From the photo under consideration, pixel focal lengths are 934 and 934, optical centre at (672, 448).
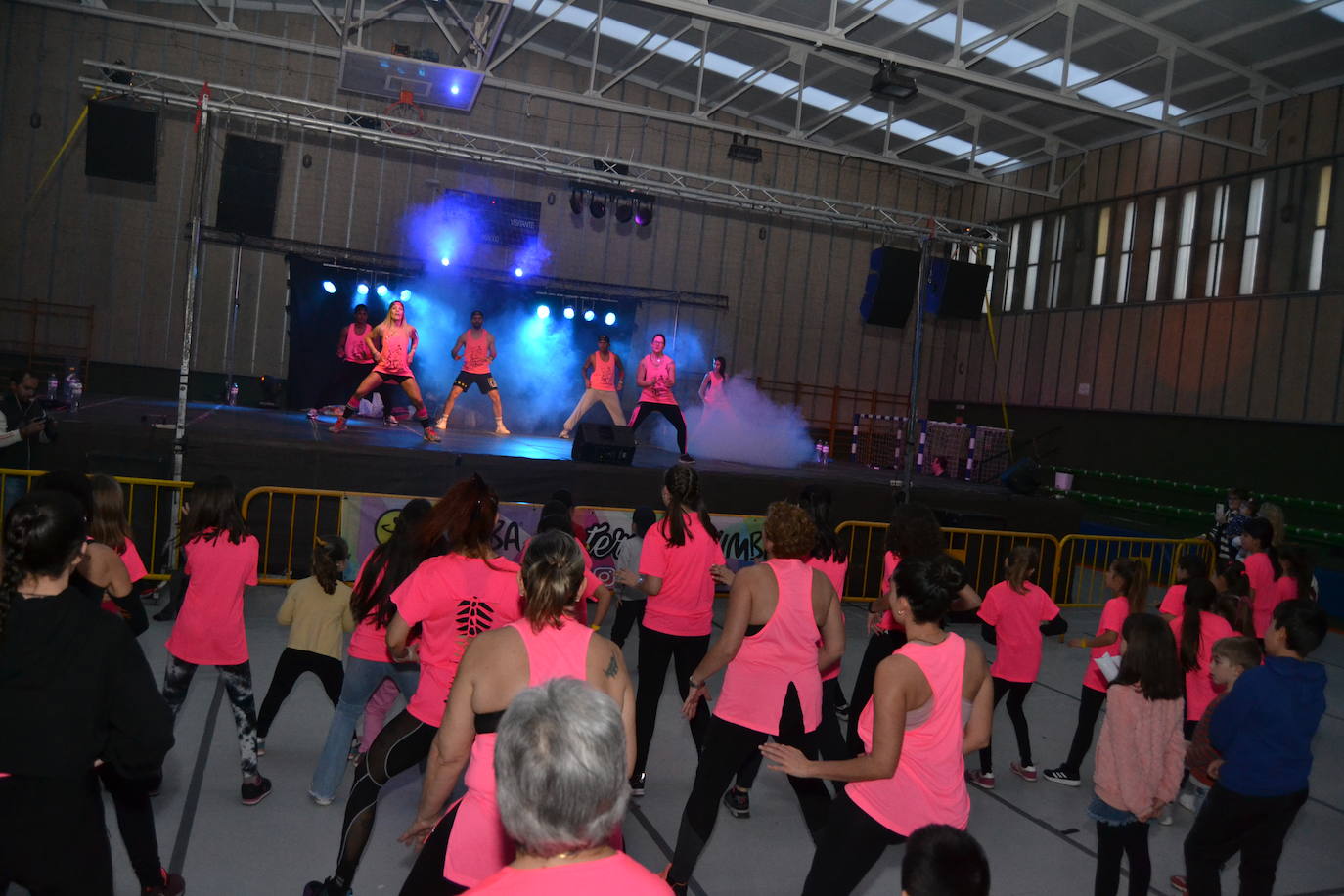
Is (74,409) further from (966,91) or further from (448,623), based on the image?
(966,91)

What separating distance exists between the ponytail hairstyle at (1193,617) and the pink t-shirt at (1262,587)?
2.31 metres

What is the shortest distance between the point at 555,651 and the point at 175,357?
1771cm

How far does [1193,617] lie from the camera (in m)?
5.00

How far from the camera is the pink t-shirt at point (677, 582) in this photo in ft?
15.4

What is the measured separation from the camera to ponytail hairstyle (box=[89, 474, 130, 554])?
4.23 m

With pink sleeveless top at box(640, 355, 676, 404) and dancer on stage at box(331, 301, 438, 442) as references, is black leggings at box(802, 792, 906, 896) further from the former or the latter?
pink sleeveless top at box(640, 355, 676, 404)

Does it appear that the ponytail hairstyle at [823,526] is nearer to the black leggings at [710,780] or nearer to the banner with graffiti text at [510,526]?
the black leggings at [710,780]

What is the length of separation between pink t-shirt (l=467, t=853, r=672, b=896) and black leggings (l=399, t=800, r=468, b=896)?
111 cm

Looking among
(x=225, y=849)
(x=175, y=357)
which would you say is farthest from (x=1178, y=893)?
Result: (x=175, y=357)

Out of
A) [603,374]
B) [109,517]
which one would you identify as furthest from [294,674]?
[603,374]

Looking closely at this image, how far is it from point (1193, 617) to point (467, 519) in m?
3.95

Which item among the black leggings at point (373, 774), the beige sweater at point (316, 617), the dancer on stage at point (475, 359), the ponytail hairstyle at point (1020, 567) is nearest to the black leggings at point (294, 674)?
the beige sweater at point (316, 617)

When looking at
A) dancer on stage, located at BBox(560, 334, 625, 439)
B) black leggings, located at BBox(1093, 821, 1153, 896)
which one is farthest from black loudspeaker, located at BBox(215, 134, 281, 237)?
black leggings, located at BBox(1093, 821, 1153, 896)

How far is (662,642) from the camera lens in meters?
4.74
